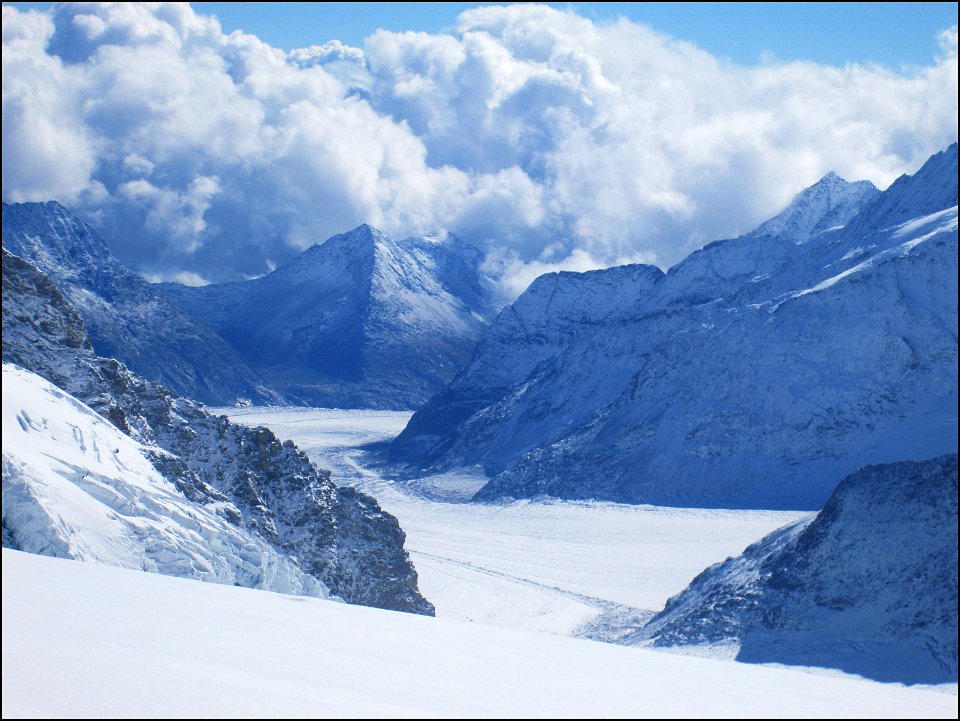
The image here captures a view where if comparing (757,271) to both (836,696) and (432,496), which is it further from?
(836,696)

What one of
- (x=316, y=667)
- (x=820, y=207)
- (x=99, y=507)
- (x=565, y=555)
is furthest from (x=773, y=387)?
(x=820, y=207)

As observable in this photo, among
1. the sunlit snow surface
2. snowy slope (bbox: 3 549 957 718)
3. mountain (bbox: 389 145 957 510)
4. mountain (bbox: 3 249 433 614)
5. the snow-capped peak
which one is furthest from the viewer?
the snow-capped peak

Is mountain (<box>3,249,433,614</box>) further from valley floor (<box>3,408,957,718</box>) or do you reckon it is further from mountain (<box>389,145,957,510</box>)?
mountain (<box>389,145,957,510</box>)

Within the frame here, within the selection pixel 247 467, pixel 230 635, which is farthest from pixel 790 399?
pixel 230 635

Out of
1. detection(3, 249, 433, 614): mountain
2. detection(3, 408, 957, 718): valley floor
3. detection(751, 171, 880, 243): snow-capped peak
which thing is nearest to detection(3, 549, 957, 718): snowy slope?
detection(3, 408, 957, 718): valley floor

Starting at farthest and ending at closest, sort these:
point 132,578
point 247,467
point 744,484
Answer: point 744,484
point 247,467
point 132,578

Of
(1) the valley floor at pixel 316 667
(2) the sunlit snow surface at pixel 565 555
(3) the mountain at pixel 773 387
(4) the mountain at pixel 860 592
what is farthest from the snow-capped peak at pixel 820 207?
(1) the valley floor at pixel 316 667

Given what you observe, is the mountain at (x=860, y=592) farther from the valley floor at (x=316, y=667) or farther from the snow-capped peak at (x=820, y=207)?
the snow-capped peak at (x=820, y=207)
